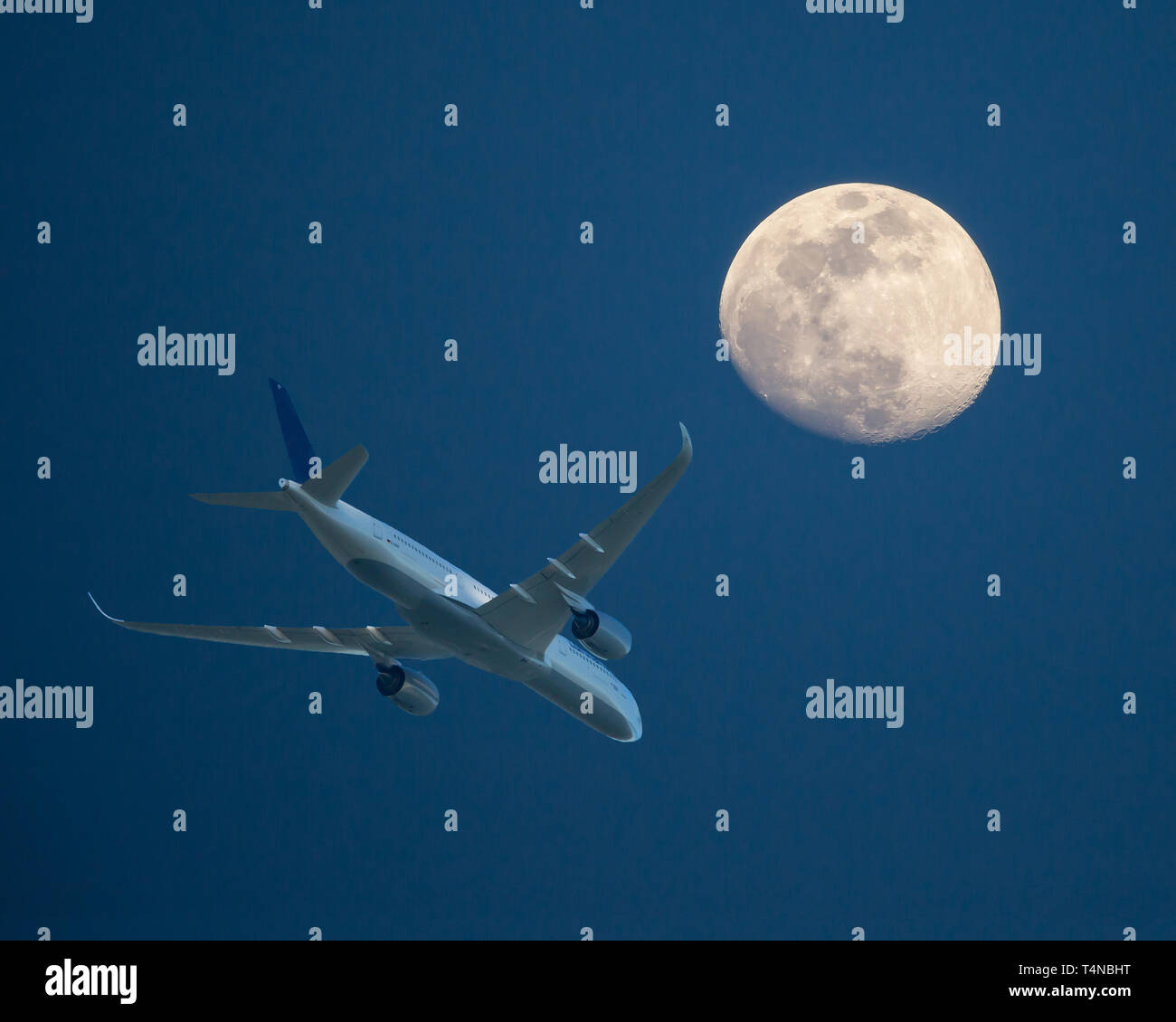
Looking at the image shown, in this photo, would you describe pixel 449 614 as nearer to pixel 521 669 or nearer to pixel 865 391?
pixel 521 669

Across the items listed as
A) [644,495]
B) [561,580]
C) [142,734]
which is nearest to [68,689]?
[142,734]

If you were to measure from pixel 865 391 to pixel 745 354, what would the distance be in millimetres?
3959

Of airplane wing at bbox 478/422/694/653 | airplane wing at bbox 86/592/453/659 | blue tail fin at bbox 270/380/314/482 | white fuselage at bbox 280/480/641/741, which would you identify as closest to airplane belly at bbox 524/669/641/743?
white fuselage at bbox 280/480/641/741

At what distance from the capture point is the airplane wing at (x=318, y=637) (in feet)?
145

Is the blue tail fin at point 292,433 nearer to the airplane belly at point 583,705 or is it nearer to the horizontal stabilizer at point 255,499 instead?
the horizontal stabilizer at point 255,499

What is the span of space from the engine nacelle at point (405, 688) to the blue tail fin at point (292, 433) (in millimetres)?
7666

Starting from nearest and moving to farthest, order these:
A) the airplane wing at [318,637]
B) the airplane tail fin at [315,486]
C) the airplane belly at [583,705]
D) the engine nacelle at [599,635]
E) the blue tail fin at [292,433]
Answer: the airplane tail fin at [315,486] → the engine nacelle at [599,635] → the blue tail fin at [292,433] → the airplane belly at [583,705] → the airplane wing at [318,637]

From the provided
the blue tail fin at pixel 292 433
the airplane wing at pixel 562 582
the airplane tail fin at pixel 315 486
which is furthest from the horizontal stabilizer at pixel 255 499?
the airplane wing at pixel 562 582

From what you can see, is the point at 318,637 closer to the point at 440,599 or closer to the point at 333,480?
the point at 440,599

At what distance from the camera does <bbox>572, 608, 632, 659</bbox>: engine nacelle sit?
38.8 metres

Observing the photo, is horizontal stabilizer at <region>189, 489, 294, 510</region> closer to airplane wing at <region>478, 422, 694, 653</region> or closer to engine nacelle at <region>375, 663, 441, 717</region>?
airplane wing at <region>478, 422, 694, 653</region>

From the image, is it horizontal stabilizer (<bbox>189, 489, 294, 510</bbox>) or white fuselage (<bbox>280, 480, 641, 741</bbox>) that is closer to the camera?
horizontal stabilizer (<bbox>189, 489, 294, 510</bbox>)

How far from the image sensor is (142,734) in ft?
212

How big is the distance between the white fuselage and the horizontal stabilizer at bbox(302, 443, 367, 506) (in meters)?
0.19
